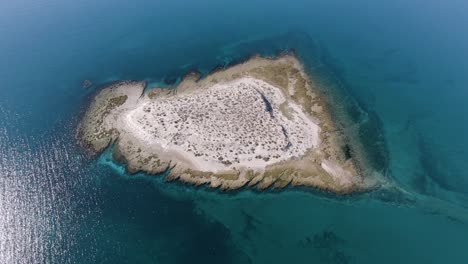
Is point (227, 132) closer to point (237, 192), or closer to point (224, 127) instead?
point (224, 127)

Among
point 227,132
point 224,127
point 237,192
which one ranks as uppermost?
point 224,127

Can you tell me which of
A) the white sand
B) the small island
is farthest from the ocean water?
the white sand

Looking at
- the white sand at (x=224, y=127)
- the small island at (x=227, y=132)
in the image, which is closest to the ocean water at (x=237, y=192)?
the small island at (x=227, y=132)

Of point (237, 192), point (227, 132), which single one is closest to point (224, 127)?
point (227, 132)

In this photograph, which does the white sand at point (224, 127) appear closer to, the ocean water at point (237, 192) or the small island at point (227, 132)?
the small island at point (227, 132)

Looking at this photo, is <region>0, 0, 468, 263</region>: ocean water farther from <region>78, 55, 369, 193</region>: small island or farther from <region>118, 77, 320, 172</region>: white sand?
<region>118, 77, 320, 172</region>: white sand

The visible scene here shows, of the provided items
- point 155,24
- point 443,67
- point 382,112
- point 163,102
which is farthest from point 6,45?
point 443,67

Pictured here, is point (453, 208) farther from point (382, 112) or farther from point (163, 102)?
point (163, 102)
